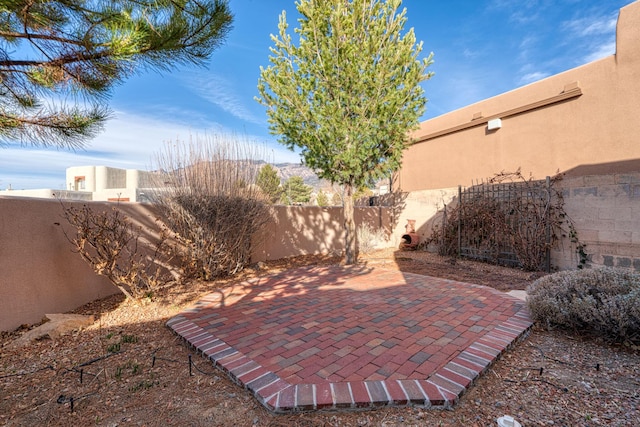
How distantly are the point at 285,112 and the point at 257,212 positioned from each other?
2.38 meters

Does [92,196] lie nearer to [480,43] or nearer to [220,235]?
[220,235]

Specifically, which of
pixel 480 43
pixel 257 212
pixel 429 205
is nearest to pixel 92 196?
pixel 257 212

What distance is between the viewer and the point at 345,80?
6.27 m

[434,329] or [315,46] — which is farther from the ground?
[315,46]

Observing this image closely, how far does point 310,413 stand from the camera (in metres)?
2.00

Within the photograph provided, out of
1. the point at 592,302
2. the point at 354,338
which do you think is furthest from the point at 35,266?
the point at 592,302

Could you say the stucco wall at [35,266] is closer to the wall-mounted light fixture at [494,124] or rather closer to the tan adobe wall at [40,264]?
the tan adobe wall at [40,264]

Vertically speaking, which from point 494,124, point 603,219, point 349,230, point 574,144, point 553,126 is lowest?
point 349,230

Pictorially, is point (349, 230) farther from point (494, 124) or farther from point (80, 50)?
point (494, 124)

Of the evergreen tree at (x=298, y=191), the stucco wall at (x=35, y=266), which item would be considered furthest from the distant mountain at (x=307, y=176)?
the stucco wall at (x=35, y=266)

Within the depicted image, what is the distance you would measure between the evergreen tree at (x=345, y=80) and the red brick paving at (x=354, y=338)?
10.9ft

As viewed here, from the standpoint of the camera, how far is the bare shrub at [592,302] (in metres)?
2.84

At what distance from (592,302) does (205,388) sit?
3.85 m

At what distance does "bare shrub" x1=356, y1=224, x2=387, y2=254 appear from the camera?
384 inches
